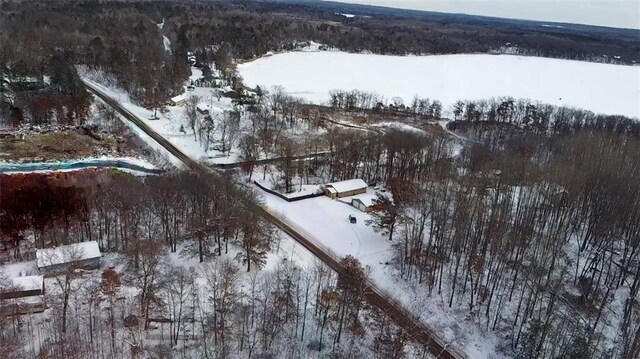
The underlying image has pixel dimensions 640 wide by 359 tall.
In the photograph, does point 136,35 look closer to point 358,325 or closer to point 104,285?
point 104,285

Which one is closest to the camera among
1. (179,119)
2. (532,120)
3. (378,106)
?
(179,119)

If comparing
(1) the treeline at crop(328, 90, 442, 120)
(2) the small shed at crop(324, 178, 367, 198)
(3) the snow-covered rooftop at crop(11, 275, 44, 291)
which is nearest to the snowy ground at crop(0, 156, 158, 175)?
(2) the small shed at crop(324, 178, 367, 198)

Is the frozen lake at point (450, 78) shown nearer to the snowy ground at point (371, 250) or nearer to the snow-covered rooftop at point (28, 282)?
A: the snowy ground at point (371, 250)

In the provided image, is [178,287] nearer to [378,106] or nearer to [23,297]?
[23,297]

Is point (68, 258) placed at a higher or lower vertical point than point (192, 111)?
lower

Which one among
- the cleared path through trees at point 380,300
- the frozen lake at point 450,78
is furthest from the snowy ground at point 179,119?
the frozen lake at point 450,78

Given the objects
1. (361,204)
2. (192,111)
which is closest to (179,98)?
(192,111)

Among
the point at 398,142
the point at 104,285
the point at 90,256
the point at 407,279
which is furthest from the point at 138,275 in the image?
the point at 398,142

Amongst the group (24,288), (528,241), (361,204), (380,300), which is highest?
(528,241)
